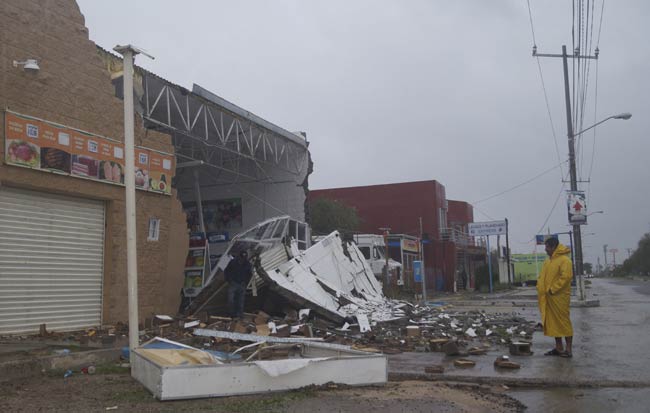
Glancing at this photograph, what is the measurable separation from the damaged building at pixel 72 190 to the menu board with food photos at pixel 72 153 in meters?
0.02

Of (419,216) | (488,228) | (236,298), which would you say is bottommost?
(236,298)

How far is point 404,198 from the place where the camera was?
45.8 m

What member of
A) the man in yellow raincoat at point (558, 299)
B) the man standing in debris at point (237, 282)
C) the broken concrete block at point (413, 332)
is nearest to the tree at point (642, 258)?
the broken concrete block at point (413, 332)

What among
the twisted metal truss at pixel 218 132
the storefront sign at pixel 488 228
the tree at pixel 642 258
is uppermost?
the twisted metal truss at pixel 218 132

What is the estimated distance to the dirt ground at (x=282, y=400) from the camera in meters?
5.45

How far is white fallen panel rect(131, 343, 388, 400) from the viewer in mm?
5680

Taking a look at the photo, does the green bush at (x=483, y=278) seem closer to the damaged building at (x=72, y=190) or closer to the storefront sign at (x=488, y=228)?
the storefront sign at (x=488, y=228)

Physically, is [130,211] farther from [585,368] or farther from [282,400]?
[585,368]

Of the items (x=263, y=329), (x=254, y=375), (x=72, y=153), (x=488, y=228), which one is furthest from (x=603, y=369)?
(x=488, y=228)

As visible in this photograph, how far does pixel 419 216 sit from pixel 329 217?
9.02 metres

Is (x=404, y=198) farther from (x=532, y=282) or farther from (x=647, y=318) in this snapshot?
(x=647, y=318)

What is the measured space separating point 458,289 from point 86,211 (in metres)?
36.4

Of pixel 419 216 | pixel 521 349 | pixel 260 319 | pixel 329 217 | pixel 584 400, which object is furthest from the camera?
pixel 419 216

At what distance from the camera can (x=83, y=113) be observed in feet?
39.9
